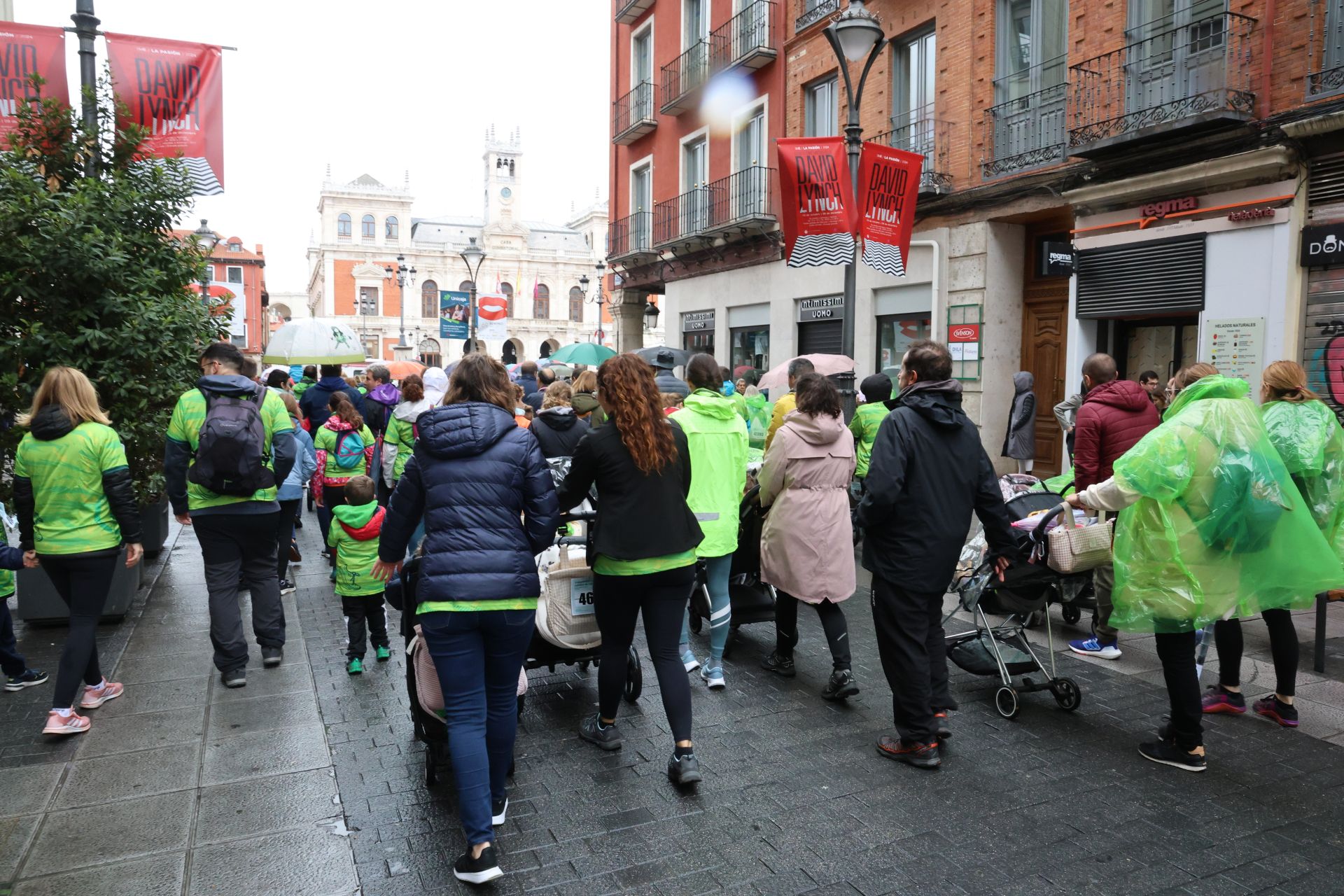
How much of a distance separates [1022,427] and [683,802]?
10084mm

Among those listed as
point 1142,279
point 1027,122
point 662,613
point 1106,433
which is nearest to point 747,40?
point 1027,122

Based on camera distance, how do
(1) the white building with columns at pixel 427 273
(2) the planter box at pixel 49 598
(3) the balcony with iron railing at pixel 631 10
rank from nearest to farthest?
(2) the planter box at pixel 49 598 → (3) the balcony with iron railing at pixel 631 10 → (1) the white building with columns at pixel 427 273

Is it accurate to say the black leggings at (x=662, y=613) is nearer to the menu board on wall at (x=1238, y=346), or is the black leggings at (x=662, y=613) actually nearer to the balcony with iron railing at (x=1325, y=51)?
the menu board on wall at (x=1238, y=346)

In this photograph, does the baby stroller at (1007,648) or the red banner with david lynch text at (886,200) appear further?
the red banner with david lynch text at (886,200)

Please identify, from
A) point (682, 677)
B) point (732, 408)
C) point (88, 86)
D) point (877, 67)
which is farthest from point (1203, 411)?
point (877, 67)

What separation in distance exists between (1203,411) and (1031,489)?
7.45 ft

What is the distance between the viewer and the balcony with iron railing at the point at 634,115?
24281 mm

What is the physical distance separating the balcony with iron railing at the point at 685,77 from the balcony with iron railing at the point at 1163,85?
10719 millimetres

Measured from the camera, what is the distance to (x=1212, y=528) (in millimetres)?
4328

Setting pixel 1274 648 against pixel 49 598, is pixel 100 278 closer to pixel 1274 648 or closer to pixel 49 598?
pixel 49 598

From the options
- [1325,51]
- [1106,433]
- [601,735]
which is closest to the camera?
[601,735]

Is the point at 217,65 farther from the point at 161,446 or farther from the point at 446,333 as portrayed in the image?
the point at 446,333

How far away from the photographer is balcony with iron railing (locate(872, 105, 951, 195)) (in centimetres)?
1483

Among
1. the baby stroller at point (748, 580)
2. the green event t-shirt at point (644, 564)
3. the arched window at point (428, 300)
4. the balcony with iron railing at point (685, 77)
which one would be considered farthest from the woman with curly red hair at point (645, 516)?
the arched window at point (428, 300)
